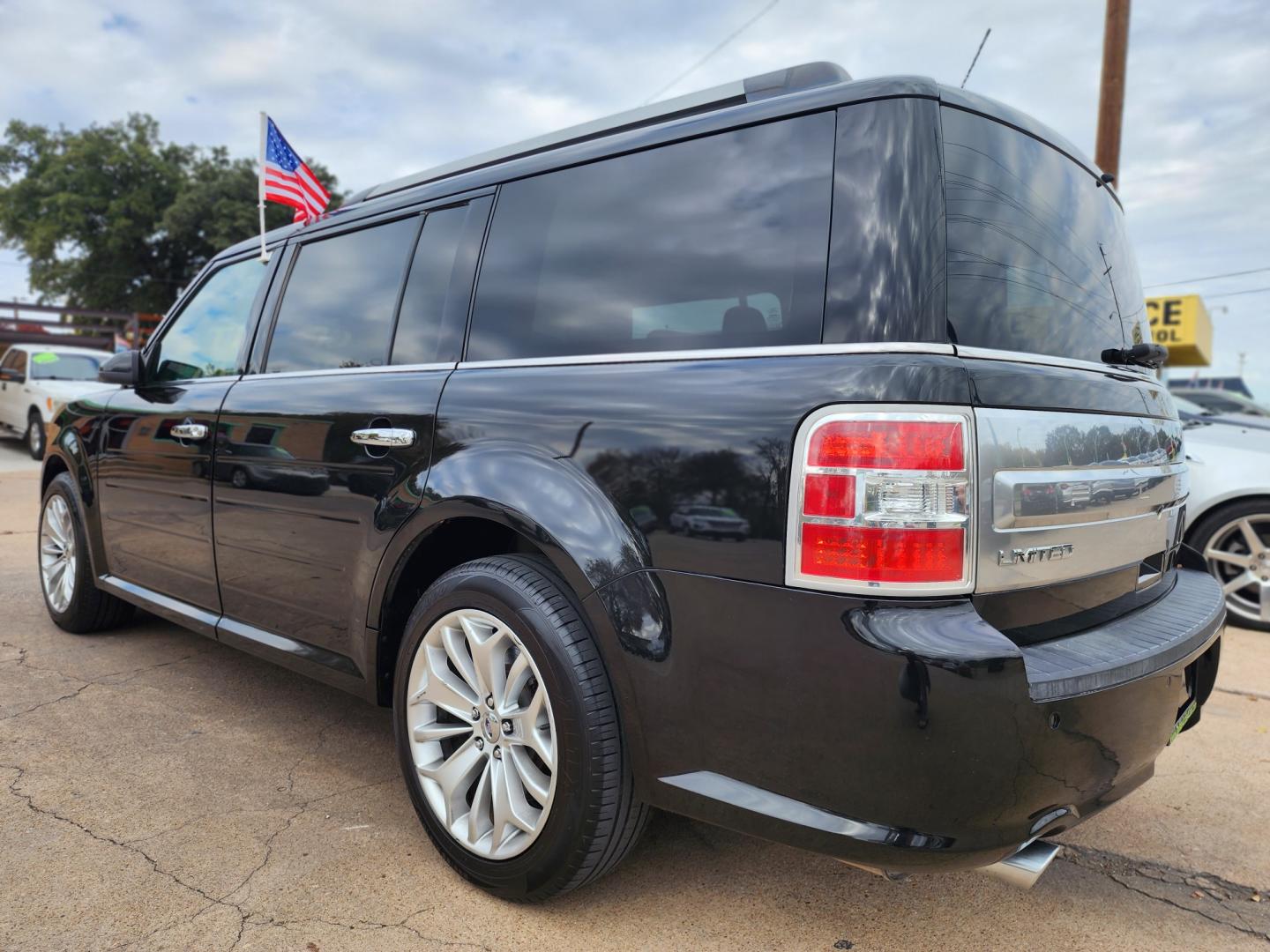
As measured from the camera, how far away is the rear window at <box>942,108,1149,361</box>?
1.76 metres

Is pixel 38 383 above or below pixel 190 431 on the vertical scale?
below

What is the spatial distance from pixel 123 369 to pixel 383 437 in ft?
6.24

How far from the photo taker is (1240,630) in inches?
201

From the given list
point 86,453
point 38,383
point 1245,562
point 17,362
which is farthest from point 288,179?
point 17,362

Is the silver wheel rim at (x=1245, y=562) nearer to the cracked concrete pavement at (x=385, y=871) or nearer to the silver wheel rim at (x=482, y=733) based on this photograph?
the cracked concrete pavement at (x=385, y=871)

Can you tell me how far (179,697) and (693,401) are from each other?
105 inches

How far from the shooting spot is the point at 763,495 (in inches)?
65.2

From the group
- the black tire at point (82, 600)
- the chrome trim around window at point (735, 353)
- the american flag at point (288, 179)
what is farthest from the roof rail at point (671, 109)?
the american flag at point (288, 179)

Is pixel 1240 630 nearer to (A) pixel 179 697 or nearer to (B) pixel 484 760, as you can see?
(B) pixel 484 760

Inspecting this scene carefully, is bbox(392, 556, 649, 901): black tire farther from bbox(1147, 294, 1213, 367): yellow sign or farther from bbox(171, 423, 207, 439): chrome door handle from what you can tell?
bbox(1147, 294, 1213, 367): yellow sign

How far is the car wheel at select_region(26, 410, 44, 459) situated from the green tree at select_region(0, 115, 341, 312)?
69.7 ft

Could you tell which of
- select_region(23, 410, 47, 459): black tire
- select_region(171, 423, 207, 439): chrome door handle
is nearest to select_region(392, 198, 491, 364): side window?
select_region(171, 423, 207, 439): chrome door handle

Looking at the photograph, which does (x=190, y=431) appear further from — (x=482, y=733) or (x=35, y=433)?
(x=35, y=433)

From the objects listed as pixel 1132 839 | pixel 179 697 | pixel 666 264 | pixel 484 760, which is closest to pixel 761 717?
pixel 484 760
